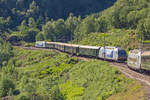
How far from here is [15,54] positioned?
110 metres

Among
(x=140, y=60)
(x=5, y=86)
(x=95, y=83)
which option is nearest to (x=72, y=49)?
(x=5, y=86)

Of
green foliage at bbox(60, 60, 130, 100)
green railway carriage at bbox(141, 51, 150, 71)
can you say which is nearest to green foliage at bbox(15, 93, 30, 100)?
green foliage at bbox(60, 60, 130, 100)

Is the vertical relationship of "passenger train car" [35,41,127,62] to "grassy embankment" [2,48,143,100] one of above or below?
above

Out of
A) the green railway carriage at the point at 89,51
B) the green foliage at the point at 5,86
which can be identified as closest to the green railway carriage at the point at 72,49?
the green railway carriage at the point at 89,51

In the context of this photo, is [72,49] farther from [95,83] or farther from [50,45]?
[95,83]

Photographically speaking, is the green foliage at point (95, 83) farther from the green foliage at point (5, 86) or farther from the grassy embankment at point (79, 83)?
the green foliage at point (5, 86)

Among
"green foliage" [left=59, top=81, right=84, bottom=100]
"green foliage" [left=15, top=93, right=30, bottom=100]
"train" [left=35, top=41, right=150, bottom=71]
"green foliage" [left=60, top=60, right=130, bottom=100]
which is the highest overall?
"train" [left=35, top=41, right=150, bottom=71]

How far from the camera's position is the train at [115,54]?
35.3m

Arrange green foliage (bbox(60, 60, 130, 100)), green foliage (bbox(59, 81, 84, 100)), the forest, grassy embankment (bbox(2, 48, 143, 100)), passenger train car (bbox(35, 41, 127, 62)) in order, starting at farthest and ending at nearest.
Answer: passenger train car (bbox(35, 41, 127, 62)) < green foliage (bbox(59, 81, 84, 100)) < the forest < green foliage (bbox(60, 60, 130, 100)) < grassy embankment (bbox(2, 48, 143, 100))

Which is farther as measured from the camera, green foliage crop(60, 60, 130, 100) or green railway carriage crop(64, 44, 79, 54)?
green railway carriage crop(64, 44, 79, 54)

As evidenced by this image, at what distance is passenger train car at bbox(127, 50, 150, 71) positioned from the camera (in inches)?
1338

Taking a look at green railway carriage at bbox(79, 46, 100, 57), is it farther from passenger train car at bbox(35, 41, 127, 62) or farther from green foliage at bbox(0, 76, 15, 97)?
green foliage at bbox(0, 76, 15, 97)

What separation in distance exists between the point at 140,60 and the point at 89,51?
94.9 feet

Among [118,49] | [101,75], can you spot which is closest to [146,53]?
[101,75]
